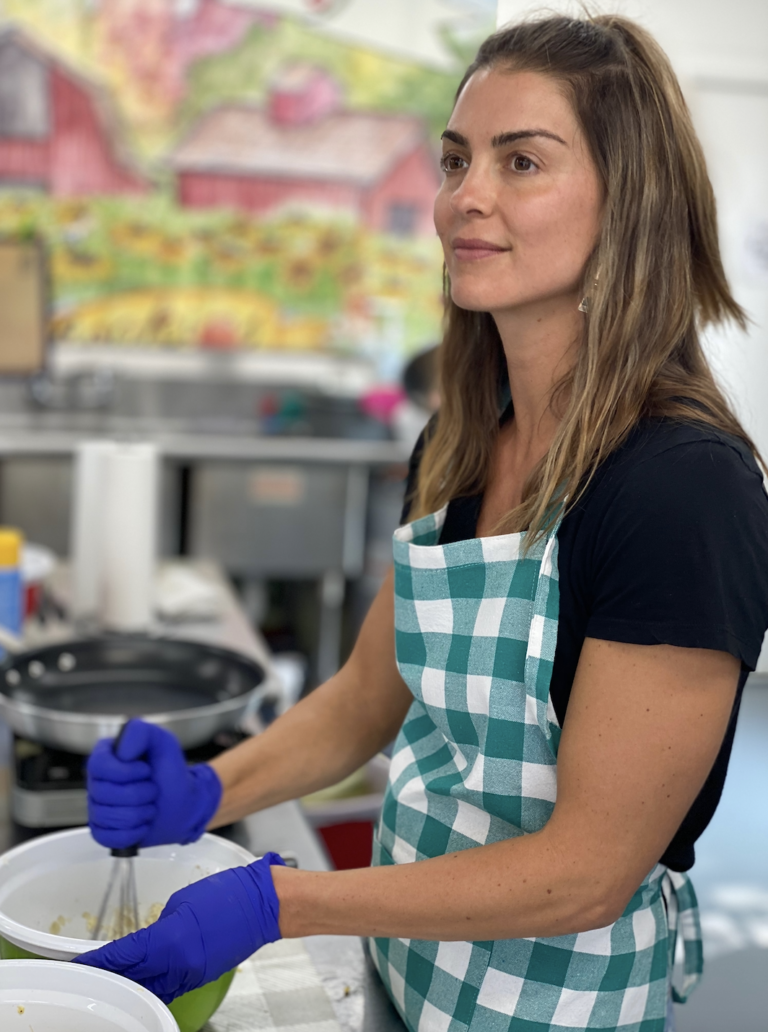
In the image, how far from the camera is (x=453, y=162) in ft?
3.39

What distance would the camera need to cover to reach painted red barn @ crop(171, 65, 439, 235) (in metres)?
4.00

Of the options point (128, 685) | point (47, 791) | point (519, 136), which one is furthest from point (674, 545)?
point (128, 685)

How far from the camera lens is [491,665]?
95 centimetres

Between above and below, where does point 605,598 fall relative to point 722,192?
below

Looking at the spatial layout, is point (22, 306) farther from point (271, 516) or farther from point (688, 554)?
point (688, 554)

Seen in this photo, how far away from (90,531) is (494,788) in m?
1.22

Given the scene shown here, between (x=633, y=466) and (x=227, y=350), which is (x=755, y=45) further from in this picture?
(x=227, y=350)

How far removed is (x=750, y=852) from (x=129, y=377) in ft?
10.7

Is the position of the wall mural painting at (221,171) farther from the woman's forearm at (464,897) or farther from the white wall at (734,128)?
the woman's forearm at (464,897)

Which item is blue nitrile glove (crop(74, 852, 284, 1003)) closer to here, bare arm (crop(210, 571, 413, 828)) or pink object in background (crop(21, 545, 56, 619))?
bare arm (crop(210, 571, 413, 828))

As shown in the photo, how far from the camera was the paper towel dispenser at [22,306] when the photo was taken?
3.66 meters

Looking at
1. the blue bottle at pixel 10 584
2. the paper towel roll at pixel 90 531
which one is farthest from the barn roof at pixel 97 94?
the blue bottle at pixel 10 584

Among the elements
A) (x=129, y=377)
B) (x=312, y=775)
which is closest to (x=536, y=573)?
(x=312, y=775)

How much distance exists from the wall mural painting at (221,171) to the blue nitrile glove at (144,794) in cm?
315
